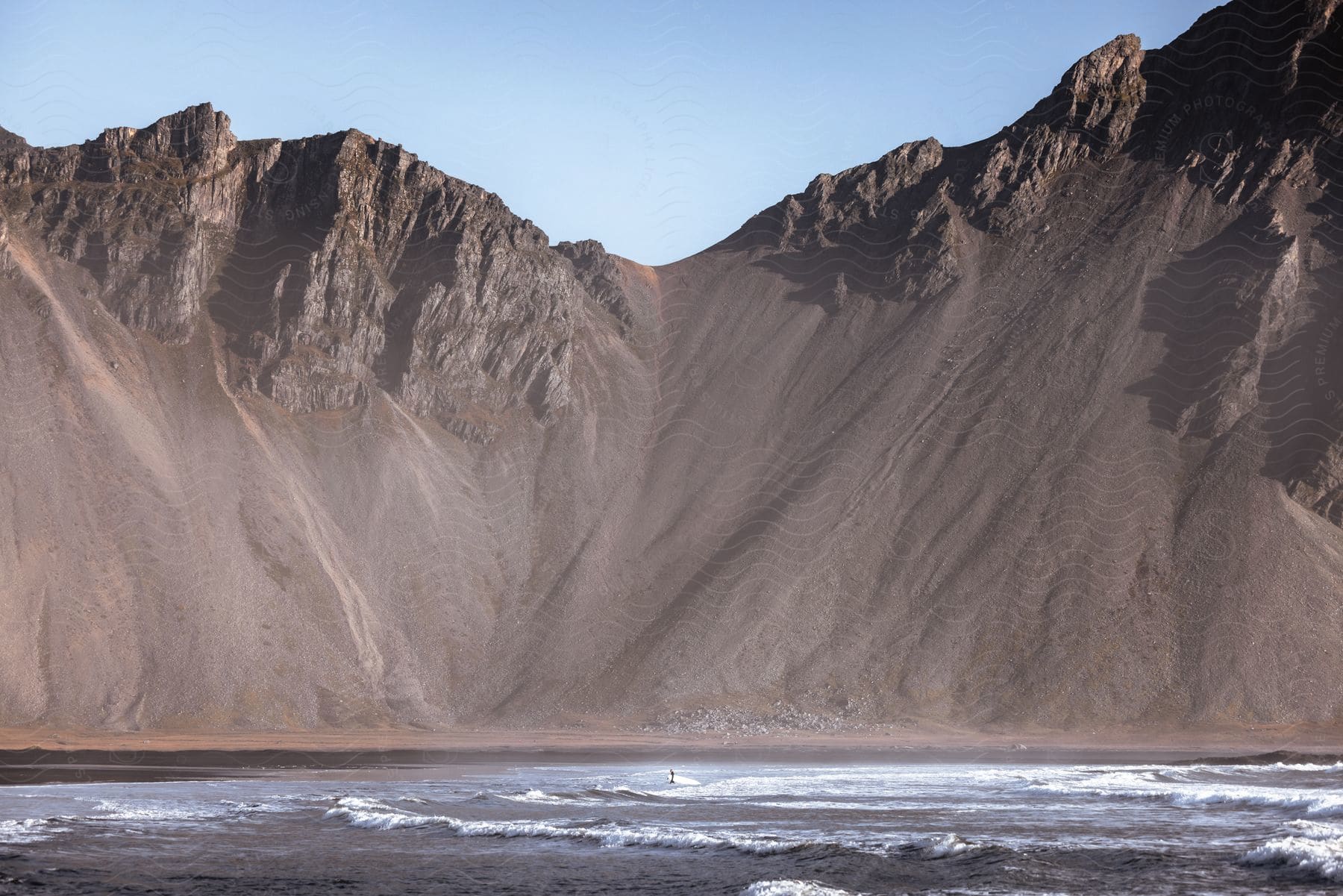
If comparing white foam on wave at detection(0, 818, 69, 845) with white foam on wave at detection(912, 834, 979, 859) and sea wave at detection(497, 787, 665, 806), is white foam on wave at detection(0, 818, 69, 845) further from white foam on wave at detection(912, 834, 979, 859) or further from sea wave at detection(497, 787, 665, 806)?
white foam on wave at detection(912, 834, 979, 859)

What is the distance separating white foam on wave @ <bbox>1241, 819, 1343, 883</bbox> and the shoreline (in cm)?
3680

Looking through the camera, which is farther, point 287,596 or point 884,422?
point 884,422

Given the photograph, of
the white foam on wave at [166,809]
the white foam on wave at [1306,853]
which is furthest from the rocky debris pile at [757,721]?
the white foam on wave at [1306,853]

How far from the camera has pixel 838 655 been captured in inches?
3585

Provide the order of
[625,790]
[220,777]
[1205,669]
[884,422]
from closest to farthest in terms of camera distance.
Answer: [625,790]
[220,777]
[1205,669]
[884,422]

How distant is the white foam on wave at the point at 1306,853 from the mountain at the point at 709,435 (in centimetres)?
5553

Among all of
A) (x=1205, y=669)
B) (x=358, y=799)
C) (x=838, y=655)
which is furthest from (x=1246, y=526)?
(x=358, y=799)

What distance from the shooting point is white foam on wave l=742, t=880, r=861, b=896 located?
72.9ft

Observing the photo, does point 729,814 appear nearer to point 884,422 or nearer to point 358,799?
point 358,799

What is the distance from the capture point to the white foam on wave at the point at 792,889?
22.2 metres

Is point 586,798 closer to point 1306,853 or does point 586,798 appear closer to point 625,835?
point 625,835

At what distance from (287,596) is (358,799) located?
48.7 metres

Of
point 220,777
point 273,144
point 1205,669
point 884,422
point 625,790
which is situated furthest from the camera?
point 273,144

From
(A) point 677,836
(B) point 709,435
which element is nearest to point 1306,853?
(A) point 677,836
